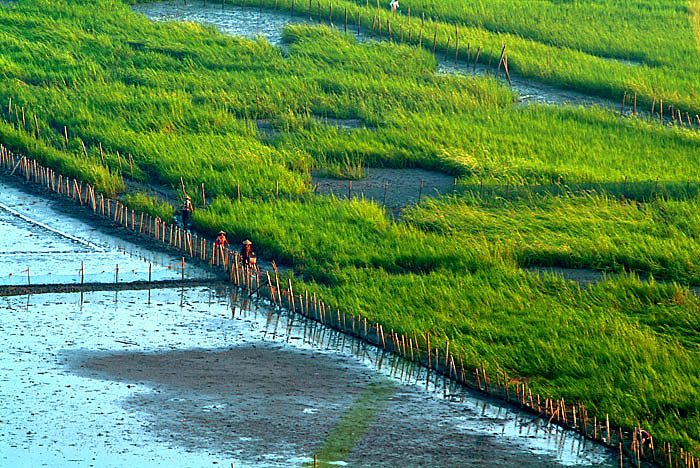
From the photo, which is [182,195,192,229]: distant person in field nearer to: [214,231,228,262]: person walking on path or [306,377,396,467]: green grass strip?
[214,231,228,262]: person walking on path

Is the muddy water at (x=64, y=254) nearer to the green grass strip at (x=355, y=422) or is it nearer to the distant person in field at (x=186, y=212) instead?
the distant person in field at (x=186, y=212)

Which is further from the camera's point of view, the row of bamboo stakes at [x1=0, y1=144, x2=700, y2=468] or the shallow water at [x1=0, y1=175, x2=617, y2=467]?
the row of bamboo stakes at [x1=0, y1=144, x2=700, y2=468]

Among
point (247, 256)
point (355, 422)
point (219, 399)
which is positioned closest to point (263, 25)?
point (247, 256)

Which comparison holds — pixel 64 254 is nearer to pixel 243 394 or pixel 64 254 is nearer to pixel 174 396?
pixel 174 396

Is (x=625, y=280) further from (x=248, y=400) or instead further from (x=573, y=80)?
(x=573, y=80)

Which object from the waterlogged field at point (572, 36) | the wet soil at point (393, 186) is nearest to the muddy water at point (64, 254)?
the wet soil at point (393, 186)

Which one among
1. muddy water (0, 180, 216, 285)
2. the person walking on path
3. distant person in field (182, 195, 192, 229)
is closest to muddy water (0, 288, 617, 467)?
muddy water (0, 180, 216, 285)
